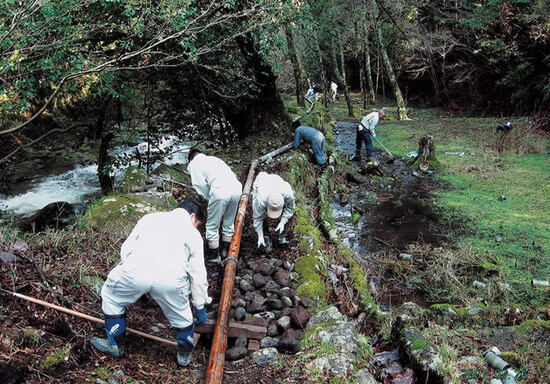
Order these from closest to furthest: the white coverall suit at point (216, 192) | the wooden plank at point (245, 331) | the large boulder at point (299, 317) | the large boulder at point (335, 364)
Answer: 1. the large boulder at point (335, 364)
2. the wooden plank at point (245, 331)
3. the large boulder at point (299, 317)
4. the white coverall suit at point (216, 192)

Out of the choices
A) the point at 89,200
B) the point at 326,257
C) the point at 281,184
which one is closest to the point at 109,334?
the point at 281,184

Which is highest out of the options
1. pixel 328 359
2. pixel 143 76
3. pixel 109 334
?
pixel 143 76

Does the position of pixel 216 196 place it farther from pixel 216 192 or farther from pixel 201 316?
pixel 201 316

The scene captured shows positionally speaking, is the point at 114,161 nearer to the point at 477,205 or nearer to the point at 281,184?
the point at 281,184

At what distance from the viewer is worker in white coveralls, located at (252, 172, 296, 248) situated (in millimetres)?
5402

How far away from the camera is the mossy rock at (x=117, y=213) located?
17.9 feet

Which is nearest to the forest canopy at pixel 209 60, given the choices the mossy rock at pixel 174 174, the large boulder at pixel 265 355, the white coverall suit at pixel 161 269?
the mossy rock at pixel 174 174

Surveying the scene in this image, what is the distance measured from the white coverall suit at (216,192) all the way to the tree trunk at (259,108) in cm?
562

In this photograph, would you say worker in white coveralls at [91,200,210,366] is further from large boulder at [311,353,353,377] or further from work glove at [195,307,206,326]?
large boulder at [311,353,353,377]

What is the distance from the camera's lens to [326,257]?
20.3 ft

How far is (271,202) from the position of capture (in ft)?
17.6

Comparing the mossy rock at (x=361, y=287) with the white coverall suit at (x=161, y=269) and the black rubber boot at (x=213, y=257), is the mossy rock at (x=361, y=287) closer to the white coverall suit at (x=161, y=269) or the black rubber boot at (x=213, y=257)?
the black rubber boot at (x=213, y=257)

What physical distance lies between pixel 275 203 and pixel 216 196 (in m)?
0.83

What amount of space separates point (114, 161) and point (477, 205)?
8782 millimetres
